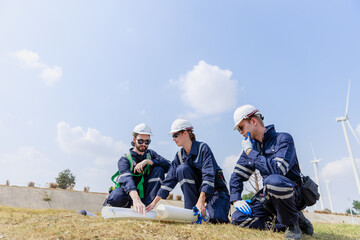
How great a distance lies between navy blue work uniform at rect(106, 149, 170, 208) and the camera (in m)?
5.49

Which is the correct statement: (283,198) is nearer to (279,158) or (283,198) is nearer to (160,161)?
(279,158)

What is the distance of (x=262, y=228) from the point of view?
4562mm

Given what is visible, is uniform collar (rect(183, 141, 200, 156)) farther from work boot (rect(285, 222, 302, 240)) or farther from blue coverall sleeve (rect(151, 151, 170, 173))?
work boot (rect(285, 222, 302, 240))

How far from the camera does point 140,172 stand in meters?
5.68

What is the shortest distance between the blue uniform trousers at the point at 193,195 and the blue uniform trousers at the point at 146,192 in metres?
0.86

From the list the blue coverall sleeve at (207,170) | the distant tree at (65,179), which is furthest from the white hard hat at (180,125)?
the distant tree at (65,179)

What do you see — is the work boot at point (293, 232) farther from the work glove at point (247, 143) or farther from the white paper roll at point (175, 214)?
the white paper roll at point (175, 214)

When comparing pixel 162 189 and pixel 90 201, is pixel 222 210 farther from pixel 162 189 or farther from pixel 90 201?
pixel 90 201

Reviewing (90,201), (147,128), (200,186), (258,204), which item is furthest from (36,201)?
(258,204)

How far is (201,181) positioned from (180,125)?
1183mm

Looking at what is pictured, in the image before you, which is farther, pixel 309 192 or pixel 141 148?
pixel 141 148

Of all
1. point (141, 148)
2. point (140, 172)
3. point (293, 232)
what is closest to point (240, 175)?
point (293, 232)

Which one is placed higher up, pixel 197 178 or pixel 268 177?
pixel 197 178

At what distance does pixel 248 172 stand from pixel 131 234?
2.41 m
